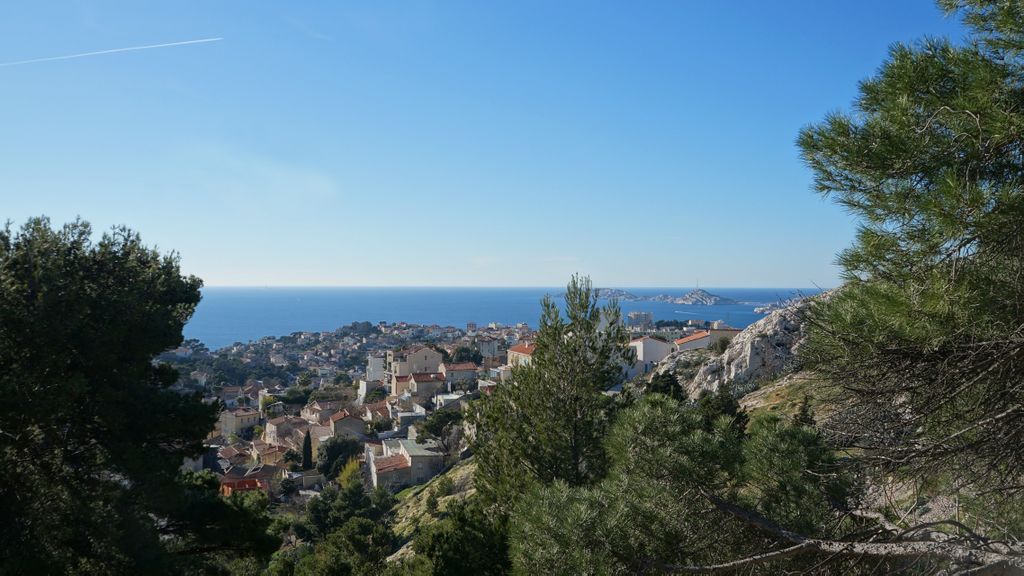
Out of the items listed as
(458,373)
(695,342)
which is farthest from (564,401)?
(458,373)

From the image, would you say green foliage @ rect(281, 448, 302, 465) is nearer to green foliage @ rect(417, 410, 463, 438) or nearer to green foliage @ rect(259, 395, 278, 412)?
green foliage @ rect(417, 410, 463, 438)

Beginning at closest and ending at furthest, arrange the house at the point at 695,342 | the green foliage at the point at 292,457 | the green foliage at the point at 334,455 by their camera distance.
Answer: the green foliage at the point at 334,455, the green foliage at the point at 292,457, the house at the point at 695,342

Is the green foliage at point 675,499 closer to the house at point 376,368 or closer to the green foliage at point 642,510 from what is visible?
the green foliage at point 642,510

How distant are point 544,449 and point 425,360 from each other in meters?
55.6

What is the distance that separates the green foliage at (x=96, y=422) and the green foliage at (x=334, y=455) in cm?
3367

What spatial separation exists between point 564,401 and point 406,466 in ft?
90.1

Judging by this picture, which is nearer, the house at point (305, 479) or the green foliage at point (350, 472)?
the green foliage at point (350, 472)

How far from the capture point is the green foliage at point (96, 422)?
18.3 feet

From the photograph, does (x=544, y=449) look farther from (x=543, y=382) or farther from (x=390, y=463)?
(x=390, y=463)

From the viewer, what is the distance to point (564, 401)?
10.7m

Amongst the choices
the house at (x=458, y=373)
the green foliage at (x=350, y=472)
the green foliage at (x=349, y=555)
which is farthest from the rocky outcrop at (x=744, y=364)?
the house at (x=458, y=373)

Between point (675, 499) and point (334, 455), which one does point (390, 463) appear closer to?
point (334, 455)

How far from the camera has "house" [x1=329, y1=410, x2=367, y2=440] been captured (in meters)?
44.8

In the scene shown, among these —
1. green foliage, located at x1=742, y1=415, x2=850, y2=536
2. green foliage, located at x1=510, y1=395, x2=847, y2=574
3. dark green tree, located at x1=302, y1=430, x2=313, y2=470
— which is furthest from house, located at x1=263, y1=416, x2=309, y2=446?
green foliage, located at x1=742, y1=415, x2=850, y2=536
